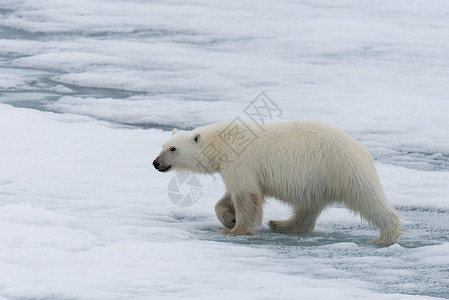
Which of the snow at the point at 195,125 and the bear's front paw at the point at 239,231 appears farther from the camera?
the bear's front paw at the point at 239,231

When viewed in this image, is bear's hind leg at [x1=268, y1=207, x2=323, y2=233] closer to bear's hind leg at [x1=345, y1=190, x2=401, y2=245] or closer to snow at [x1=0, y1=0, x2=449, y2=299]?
snow at [x1=0, y1=0, x2=449, y2=299]

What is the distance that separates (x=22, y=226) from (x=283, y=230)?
1.91 metres

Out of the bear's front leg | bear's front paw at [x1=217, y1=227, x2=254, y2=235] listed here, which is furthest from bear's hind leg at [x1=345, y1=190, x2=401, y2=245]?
bear's front paw at [x1=217, y1=227, x2=254, y2=235]

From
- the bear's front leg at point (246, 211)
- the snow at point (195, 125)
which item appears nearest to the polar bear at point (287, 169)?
the bear's front leg at point (246, 211)

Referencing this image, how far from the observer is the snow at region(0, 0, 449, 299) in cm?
450

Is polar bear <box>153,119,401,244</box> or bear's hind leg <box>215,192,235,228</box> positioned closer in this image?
polar bear <box>153,119,401,244</box>

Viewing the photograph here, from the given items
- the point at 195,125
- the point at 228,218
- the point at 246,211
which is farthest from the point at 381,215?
the point at 195,125

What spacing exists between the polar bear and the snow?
0.65ft

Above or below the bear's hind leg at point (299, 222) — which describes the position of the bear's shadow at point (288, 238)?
below

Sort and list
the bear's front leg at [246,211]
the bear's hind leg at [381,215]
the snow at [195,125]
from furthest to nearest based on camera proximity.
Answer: the bear's front leg at [246,211], the bear's hind leg at [381,215], the snow at [195,125]

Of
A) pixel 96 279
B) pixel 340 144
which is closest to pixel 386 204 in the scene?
pixel 340 144

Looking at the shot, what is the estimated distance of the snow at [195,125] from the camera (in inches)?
177

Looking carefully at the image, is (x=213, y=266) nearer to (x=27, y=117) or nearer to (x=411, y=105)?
(x=27, y=117)

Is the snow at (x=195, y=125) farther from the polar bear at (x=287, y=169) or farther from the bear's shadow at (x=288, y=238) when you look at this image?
the polar bear at (x=287, y=169)
